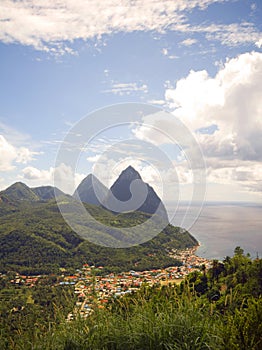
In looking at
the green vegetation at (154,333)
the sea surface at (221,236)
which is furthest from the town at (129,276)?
the green vegetation at (154,333)

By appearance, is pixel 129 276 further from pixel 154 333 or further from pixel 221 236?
pixel 154 333

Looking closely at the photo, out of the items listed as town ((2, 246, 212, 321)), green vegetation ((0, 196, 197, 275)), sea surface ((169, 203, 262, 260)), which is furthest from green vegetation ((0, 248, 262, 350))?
green vegetation ((0, 196, 197, 275))

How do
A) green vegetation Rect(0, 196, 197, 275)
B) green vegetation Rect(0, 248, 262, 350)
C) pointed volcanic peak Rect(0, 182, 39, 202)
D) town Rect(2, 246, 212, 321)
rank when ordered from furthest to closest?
1. pointed volcanic peak Rect(0, 182, 39, 202)
2. green vegetation Rect(0, 196, 197, 275)
3. town Rect(2, 246, 212, 321)
4. green vegetation Rect(0, 248, 262, 350)

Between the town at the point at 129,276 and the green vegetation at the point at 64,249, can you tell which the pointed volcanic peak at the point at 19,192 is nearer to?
the green vegetation at the point at 64,249

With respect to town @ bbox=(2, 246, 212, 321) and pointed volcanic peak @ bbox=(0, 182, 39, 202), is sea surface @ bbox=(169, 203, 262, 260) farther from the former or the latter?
pointed volcanic peak @ bbox=(0, 182, 39, 202)

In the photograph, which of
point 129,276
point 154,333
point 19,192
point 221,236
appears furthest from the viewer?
point 19,192

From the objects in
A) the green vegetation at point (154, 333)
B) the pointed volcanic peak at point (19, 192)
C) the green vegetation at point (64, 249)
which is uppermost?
the pointed volcanic peak at point (19, 192)

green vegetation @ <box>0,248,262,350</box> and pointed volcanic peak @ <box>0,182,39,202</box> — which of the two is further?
pointed volcanic peak @ <box>0,182,39,202</box>

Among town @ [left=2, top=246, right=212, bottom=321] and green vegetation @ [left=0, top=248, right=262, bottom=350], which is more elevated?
green vegetation @ [left=0, top=248, right=262, bottom=350]

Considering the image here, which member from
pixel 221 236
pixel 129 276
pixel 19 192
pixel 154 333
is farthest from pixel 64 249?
pixel 19 192

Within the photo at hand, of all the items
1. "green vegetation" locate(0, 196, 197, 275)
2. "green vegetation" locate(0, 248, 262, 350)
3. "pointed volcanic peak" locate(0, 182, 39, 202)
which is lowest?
"green vegetation" locate(0, 196, 197, 275)
